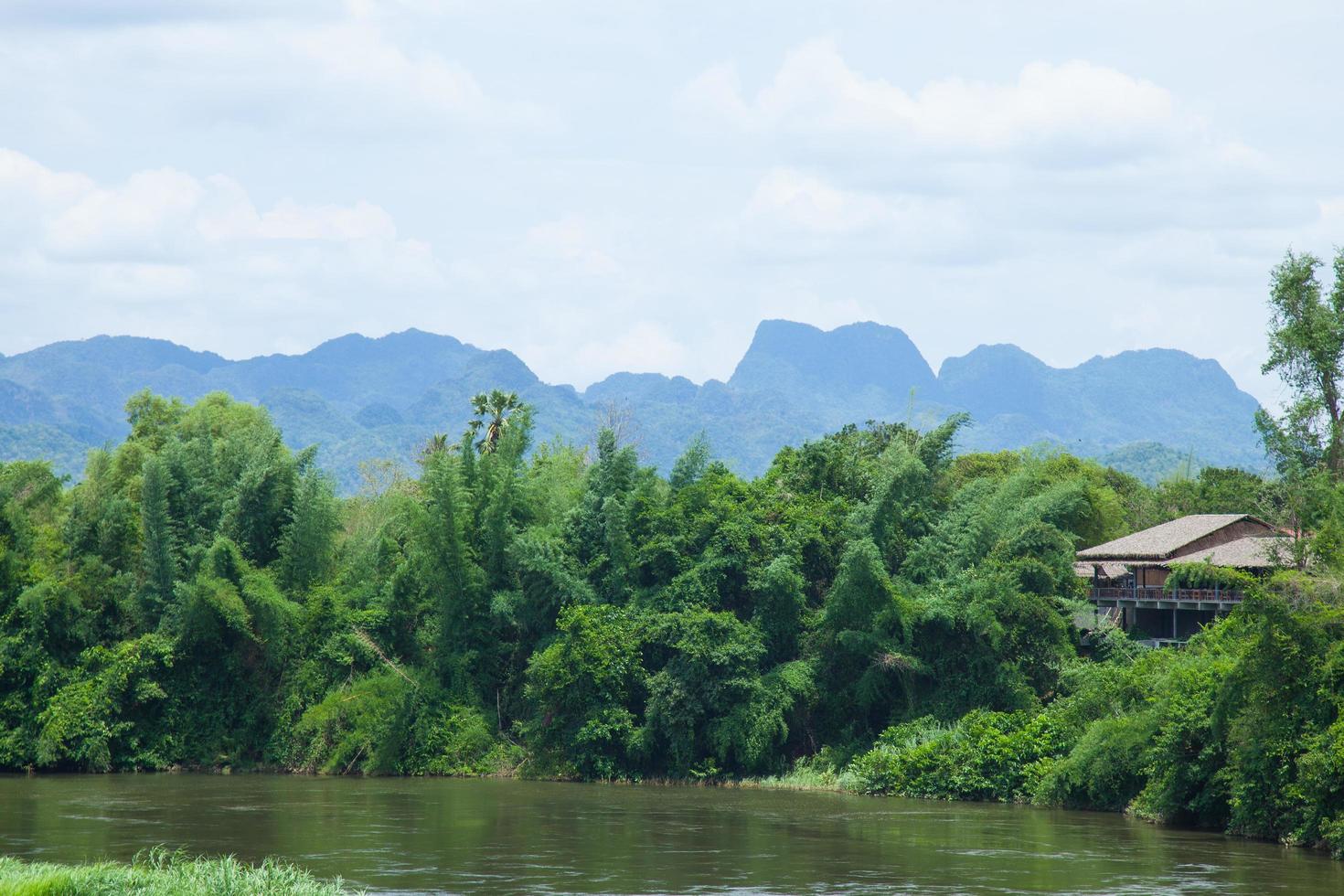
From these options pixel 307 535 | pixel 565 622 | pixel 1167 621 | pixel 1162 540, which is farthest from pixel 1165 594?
pixel 307 535

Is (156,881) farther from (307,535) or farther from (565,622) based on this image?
(307,535)

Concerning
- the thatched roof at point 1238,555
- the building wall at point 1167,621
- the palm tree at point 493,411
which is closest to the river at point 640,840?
the thatched roof at point 1238,555

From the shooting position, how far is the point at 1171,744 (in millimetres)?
29266

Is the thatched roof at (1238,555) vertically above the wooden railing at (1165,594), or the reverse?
the thatched roof at (1238,555)

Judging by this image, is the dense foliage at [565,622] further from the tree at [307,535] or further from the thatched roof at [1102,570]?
the thatched roof at [1102,570]

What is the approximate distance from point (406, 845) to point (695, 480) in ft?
60.7

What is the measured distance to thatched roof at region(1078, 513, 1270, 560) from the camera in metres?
40.8

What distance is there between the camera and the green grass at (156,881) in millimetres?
16828

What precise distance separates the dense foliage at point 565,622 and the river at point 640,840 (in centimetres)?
251

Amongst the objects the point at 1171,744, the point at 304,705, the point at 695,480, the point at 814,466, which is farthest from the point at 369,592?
the point at 1171,744

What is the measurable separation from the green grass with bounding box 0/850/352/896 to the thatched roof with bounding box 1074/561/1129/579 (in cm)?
2917

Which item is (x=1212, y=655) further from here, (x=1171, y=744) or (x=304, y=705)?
(x=304, y=705)

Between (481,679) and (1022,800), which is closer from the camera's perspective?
(1022,800)

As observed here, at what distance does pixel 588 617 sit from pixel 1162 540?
16874mm
